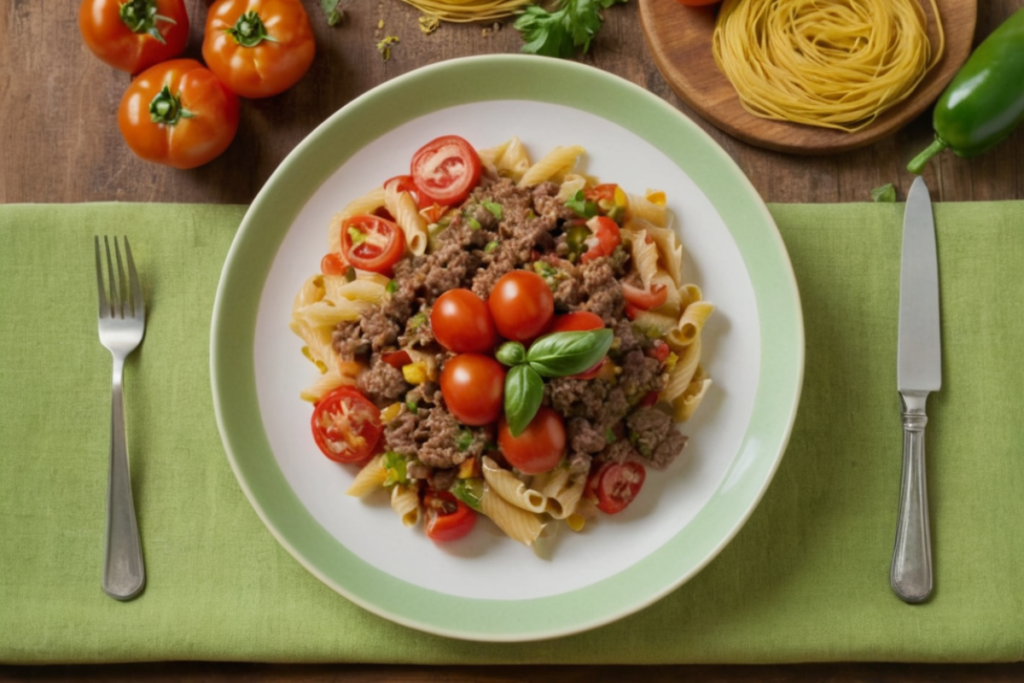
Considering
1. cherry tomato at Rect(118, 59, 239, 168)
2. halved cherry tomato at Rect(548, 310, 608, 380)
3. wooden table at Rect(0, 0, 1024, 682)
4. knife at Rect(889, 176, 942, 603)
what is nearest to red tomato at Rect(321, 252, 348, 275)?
wooden table at Rect(0, 0, 1024, 682)

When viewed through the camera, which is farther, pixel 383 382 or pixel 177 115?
pixel 177 115

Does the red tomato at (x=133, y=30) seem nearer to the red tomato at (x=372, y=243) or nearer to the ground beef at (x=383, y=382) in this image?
the red tomato at (x=372, y=243)

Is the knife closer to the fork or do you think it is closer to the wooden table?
the wooden table

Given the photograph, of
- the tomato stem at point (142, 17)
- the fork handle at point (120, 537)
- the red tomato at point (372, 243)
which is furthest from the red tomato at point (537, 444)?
the tomato stem at point (142, 17)

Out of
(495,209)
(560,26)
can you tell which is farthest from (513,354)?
(560,26)

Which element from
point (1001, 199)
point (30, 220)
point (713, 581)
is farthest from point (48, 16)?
point (1001, 199)

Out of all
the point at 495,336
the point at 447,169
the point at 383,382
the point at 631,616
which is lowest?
the point at 631,616

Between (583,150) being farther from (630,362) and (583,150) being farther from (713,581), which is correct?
(713,581)

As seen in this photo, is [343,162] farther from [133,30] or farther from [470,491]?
[470,491]
